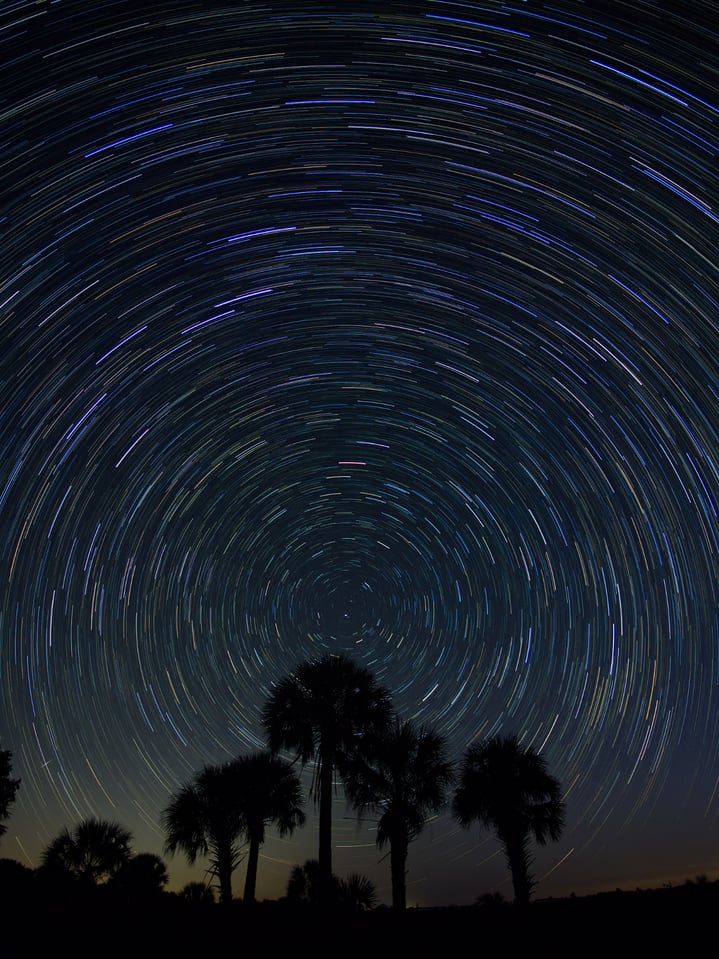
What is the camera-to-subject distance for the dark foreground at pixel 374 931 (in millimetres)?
10258

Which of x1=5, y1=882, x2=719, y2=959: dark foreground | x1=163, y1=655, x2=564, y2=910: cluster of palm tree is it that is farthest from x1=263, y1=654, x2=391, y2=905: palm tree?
x1=5, y1=882, x2=719, y2=959: dark foreground

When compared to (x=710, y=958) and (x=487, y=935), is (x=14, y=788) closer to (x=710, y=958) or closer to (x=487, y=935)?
(x=487, y=935)

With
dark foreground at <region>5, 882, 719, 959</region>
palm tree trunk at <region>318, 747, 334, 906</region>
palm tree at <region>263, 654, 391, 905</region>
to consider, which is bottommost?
dark foreground at <region>5, 882, 719, 959</region>

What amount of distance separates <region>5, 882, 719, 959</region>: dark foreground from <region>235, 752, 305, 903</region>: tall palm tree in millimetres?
10447

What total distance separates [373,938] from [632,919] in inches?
187

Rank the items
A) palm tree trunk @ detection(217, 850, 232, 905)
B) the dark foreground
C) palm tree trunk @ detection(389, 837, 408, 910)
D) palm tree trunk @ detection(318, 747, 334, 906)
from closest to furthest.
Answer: the dark foreground → palm tree trunk @ detection(318, 747, 334, 906) → palm tree trunk @ detection(389, 837, 408, 910) → palm tree trunk @ detection(217, 850, 232, 905)

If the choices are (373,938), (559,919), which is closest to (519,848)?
(559,919)

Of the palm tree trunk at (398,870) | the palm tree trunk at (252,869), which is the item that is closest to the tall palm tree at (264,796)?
the palm tree trunk at (252,869)

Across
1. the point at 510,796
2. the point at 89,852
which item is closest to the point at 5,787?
the point at 89,852

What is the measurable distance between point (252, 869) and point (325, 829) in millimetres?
4892

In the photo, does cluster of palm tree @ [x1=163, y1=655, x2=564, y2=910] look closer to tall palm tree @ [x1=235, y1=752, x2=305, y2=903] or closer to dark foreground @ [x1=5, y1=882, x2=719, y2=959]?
tall palm tree @ [x1=235, y1=752, x2=305, y2=903]

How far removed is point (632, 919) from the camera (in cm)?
1174

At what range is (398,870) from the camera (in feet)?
69.1

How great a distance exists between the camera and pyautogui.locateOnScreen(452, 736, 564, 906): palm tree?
72.6ft
